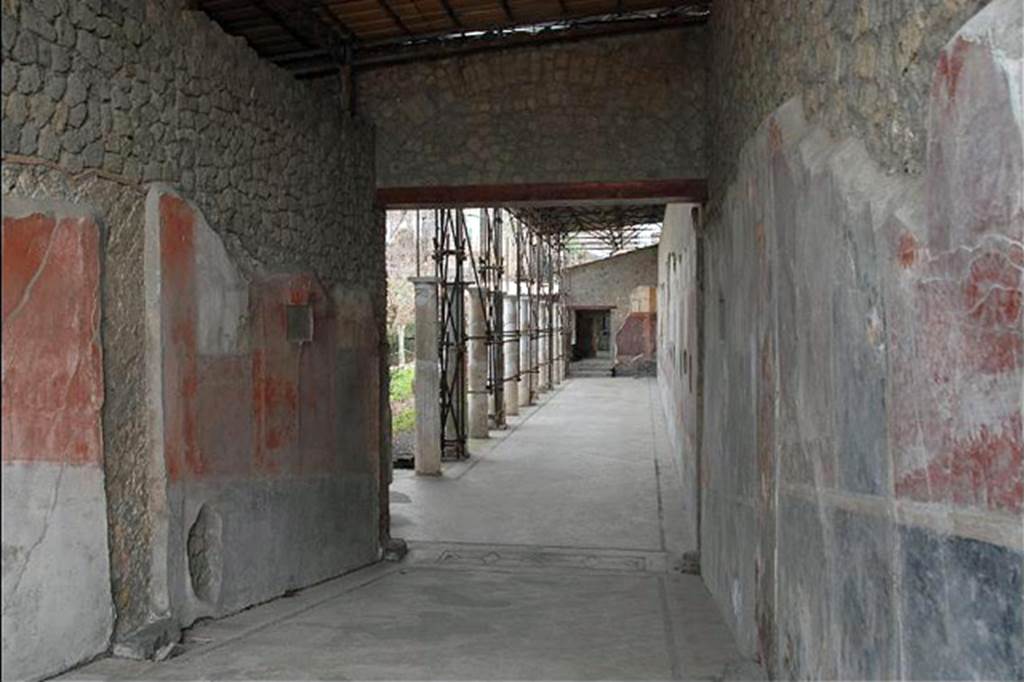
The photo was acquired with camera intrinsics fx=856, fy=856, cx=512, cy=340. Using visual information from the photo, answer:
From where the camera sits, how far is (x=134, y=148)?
161 inches

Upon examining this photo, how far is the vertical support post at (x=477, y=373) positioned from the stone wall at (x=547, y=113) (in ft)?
26.9

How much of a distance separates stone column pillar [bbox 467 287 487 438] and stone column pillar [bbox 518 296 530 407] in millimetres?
4819

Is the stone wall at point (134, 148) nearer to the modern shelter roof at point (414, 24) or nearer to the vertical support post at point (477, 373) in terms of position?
the modern shelter roof at point (414, 24)

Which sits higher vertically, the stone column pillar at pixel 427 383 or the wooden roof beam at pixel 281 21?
the wooden roof beam at pixel 281 21

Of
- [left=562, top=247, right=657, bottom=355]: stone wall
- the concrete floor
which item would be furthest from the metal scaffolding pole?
[left=562, top=247, right=657, bottom=355]: stone wall

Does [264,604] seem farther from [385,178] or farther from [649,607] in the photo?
[385,178]

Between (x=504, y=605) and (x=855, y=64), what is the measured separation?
4.21 meters

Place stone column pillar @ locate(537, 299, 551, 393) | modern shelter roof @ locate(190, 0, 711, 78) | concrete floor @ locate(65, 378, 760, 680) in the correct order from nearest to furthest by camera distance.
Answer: concrete floor @ locate(65, 378, 760, 680) < modern shelter roof @ locate(190, 0, 711, 78) < stone column pillar @ locate(537, 299, 551, 393)

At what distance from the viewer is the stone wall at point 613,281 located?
31969 mm

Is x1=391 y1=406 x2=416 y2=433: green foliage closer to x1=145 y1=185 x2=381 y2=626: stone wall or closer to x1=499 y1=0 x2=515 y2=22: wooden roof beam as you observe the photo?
x1=145 y1=185 x2=381 y2=626: stone wall

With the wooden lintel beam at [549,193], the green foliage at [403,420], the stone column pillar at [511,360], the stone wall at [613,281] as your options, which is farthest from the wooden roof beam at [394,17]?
the stone wall at [613,281]

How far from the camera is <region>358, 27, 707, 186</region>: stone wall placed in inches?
270

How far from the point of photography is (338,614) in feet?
16.9

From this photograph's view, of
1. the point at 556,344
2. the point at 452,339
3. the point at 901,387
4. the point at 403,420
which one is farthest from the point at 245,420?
the point at 556,344
